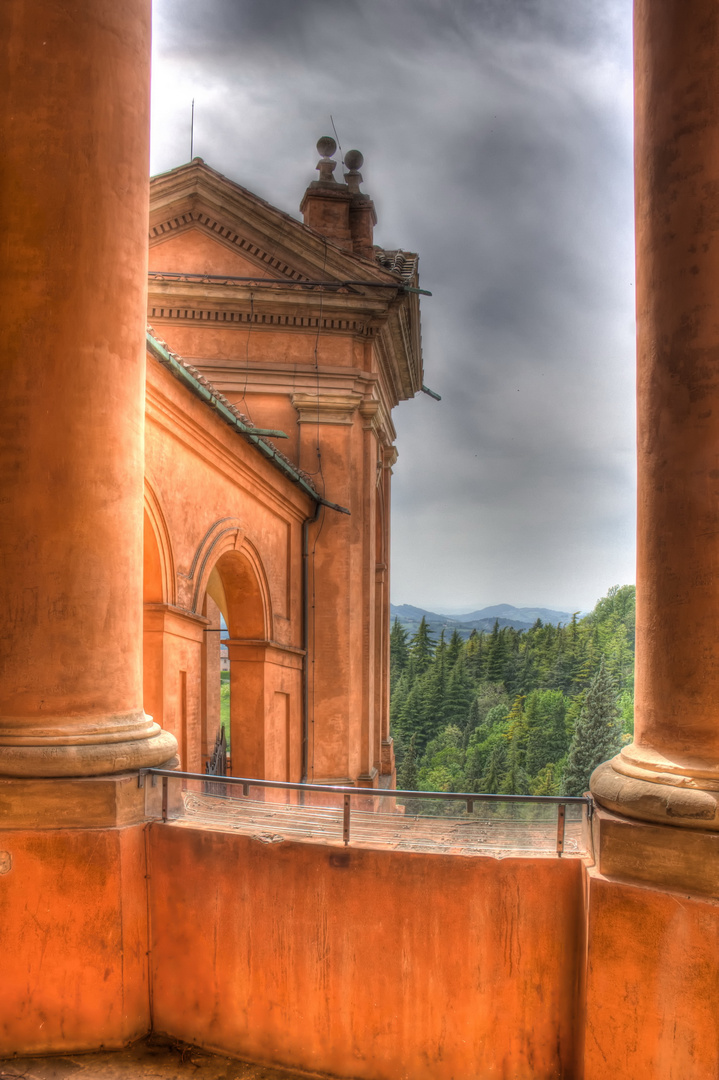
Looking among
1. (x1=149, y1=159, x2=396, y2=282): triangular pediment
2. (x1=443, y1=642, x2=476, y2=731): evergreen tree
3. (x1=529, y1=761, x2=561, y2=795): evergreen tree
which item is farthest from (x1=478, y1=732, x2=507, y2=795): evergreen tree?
(x1=149, y1=159, x2=396, y2=282): triangular pediment

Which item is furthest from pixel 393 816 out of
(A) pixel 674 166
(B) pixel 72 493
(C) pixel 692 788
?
(A) pixel 674 166

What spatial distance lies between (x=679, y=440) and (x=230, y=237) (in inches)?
527

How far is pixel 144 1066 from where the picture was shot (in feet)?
12.8

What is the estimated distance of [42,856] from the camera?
400cm

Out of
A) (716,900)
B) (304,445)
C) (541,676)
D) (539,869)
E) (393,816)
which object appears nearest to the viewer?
(716,900)

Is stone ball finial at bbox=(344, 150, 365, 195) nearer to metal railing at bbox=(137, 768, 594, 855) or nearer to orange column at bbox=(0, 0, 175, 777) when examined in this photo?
orange column at bbox=(0, 0, 175, 777)

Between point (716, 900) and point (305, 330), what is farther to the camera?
point (305, 330)

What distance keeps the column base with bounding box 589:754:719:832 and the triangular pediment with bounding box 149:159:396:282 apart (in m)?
12.8

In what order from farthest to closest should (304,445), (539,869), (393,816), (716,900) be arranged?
(304,445) < (393,816) < (539,869) < (716,900)

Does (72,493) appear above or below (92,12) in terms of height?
below

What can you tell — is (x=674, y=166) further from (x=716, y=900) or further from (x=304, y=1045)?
(x=304, y=1045)

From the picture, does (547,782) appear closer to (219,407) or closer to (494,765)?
(494,765)

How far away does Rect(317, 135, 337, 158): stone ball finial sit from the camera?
56.0 ft

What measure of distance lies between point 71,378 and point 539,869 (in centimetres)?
348
